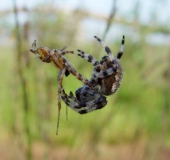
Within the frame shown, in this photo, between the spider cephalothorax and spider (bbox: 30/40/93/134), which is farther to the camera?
the spider cephalothorax

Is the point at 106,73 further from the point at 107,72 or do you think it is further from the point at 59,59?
the point at 59,59

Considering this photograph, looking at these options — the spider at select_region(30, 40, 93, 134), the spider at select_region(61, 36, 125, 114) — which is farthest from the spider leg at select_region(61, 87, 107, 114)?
the spider at select_region(30, 40, 93, 134)

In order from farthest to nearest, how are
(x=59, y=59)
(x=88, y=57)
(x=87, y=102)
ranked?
(x=87, y=102) → (x=88, y=57) → (x=59, y=59)

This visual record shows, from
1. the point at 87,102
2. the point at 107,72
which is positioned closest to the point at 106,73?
the point at 107,72

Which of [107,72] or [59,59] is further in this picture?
[107,72]

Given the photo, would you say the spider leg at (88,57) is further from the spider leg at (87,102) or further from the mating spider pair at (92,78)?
the spider leg at (87,102)

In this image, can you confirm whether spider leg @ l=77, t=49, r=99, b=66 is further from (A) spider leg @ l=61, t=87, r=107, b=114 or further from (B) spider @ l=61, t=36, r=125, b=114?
(A) spider leg @ l=61, t=87, r=107, b=114

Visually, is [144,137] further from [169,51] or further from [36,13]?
[36,13]

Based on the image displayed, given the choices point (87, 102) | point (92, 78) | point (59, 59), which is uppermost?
point (59, 59)

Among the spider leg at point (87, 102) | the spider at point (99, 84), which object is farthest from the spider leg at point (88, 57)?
the spider leg at point (87, 102)
